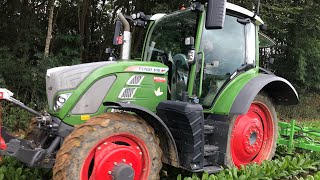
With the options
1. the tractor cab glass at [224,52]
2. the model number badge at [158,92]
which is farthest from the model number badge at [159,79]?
the tractor cab glass at [224,52]

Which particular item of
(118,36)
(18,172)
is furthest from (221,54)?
(18,172)

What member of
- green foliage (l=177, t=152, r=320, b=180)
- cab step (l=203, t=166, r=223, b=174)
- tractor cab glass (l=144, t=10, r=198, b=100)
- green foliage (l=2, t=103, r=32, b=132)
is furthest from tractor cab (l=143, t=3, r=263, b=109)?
green foliage (l=2, t=103, r=32, b=132)

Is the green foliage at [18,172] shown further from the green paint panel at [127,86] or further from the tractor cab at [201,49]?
the tractor cab at [201,49]

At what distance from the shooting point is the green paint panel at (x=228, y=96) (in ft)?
14.7

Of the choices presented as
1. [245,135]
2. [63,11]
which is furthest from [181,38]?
[63,11]

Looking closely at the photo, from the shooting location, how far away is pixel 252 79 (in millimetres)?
4840

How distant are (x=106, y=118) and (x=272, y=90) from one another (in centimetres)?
294

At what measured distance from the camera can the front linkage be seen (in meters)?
3.42

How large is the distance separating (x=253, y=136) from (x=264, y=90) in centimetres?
74

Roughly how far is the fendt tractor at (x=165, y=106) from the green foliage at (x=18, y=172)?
0.48 m

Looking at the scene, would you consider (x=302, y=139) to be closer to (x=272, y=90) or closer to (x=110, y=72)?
(x=272, y=90)

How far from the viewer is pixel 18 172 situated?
13.4ft

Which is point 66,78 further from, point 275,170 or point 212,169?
point 275,170

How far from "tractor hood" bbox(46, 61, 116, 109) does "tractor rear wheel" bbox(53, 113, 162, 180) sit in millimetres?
558
